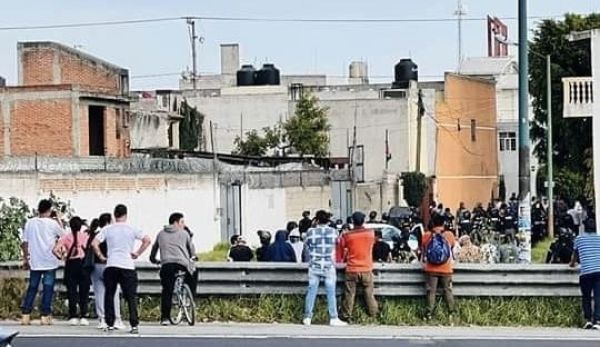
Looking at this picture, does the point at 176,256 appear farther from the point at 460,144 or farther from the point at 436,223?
the point at 460,144

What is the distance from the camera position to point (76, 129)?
4734 cm

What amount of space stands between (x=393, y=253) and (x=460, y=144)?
50936 millimetres

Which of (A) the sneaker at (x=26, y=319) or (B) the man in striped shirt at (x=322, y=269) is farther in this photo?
(A) the sneaker at (x=26, y=319)

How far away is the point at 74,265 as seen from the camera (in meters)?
17.9

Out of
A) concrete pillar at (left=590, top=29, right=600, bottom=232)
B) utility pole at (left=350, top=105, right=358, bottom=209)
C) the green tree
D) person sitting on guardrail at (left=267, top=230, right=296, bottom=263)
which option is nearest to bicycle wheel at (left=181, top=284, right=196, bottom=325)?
person sitting on guardrail at (left=267, top=230, right=296, bottom=263)

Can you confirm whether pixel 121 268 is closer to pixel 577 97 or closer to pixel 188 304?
pixel 188 304

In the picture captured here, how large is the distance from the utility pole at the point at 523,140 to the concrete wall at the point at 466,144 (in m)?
48.4

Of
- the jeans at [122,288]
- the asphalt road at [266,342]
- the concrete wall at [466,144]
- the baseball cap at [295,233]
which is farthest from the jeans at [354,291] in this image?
the concrete wall at [466,144]

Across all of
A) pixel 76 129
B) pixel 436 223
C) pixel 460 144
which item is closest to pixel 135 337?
pixel 436 223

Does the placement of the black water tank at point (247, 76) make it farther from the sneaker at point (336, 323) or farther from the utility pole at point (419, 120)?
the sneaker at point (336, 323)

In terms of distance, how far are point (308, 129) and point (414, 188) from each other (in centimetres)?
758

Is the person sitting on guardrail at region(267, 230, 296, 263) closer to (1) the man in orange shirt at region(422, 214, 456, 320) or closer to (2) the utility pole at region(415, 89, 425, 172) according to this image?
(1) the man in orange shirt at region(422, 214, 456, 320)

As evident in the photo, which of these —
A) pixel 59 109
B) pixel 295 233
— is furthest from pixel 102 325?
pixel 59 109

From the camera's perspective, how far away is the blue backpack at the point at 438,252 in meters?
17.7
